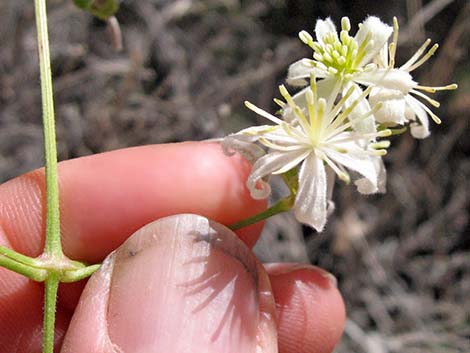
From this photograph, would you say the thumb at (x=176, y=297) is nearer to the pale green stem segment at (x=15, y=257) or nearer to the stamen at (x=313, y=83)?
the pale green stem segment at (x=15, y=257)

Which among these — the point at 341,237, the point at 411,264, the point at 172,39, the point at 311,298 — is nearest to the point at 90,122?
the point at 172,39

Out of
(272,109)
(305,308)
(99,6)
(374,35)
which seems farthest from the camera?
(272,109)

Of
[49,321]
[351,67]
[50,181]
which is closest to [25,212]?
[50,181]

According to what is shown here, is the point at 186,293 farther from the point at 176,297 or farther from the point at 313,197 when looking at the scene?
the point at 313,197

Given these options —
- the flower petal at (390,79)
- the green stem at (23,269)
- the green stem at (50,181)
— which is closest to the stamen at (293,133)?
the flower petal at (390,79)

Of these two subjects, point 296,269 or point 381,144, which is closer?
point 381,144

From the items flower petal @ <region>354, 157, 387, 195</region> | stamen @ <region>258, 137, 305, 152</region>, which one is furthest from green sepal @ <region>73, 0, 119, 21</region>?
flower petal @ <region>354, 157, 387, 195</region>
